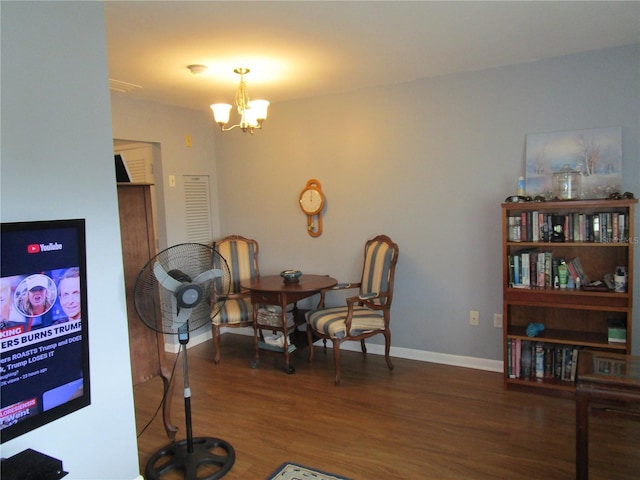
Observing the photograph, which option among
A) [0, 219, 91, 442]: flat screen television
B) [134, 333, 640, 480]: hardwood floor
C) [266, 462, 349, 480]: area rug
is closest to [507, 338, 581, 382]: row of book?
[134, 333, 640, 480]: hardwood floor

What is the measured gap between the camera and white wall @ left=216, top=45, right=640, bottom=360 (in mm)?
3320

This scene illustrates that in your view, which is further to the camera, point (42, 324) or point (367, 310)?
point (367, 310)

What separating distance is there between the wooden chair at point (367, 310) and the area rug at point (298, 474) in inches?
44.4

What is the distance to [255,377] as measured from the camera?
12.4 ft

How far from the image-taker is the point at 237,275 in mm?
4543

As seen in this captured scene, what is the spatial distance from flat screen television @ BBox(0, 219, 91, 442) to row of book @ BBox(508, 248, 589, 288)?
9.23 ft

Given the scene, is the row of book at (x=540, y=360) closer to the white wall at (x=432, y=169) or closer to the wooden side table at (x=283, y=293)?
the white wall at (x=432, y=169)

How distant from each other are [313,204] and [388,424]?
218 cm

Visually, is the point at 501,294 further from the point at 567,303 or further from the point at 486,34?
the point at 486,34

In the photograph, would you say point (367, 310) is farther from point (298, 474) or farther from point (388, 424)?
point (298, 474)

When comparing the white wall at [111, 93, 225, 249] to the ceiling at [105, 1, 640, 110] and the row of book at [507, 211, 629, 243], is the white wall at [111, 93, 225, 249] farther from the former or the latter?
the row of book at [507, 211, 629, 243]

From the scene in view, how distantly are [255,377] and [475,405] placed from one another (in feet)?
5.70

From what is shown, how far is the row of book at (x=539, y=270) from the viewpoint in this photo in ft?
10.6

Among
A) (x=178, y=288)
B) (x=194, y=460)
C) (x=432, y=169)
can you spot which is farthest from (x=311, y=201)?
(x=194, y=460)
